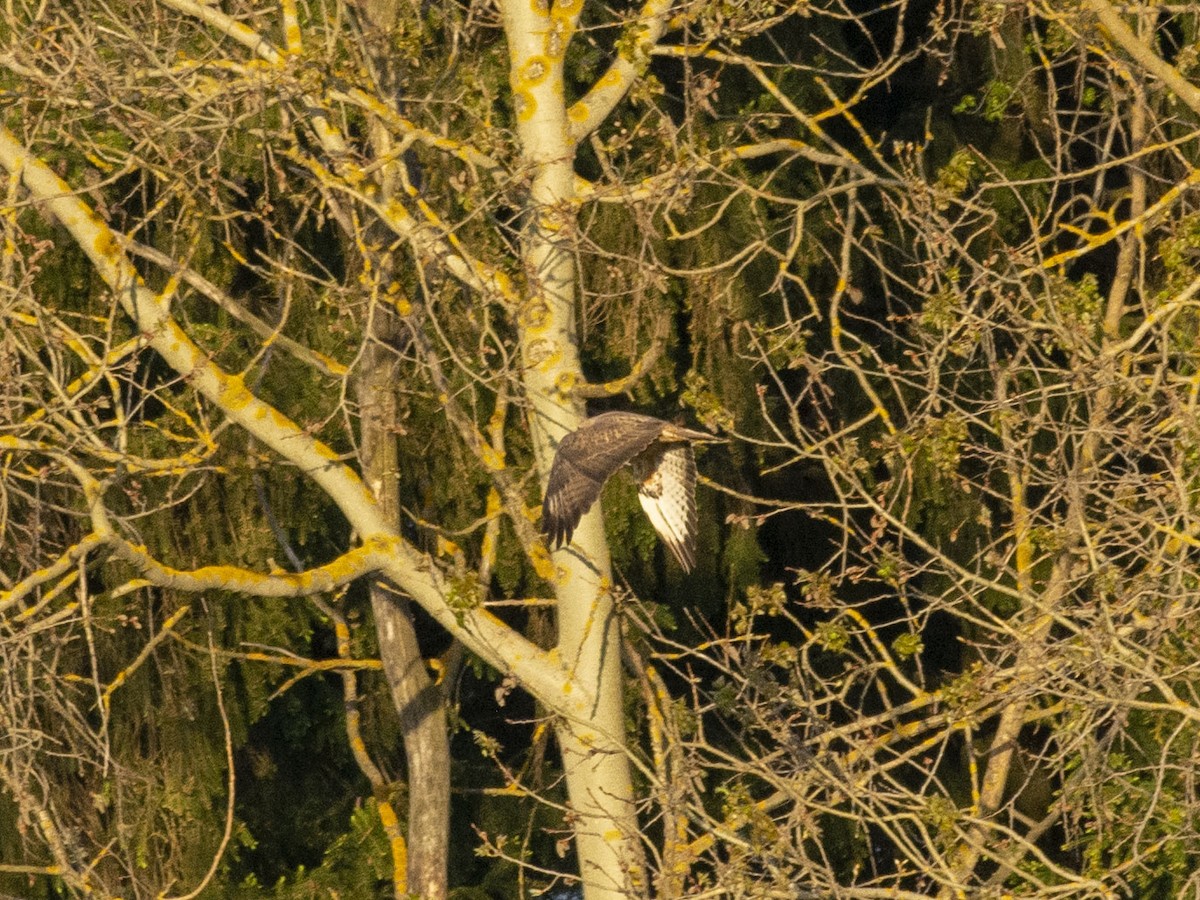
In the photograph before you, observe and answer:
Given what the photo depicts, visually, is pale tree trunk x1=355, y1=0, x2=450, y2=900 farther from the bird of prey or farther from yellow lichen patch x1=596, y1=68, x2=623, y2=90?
the bird of prey

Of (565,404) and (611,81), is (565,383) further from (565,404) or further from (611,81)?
(611,81)

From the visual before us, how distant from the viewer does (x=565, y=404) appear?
19.7 feet

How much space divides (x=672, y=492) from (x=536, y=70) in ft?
4.40

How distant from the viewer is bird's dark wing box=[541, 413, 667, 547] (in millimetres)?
5285

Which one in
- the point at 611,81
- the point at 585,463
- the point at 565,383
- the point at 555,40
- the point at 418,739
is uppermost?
the point at 555,40

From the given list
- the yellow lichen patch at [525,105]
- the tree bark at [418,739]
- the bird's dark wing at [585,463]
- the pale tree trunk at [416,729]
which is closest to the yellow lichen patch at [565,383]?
the bird's dark wing at [585,463]

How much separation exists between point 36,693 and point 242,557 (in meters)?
2.07

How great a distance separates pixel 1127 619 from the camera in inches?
256

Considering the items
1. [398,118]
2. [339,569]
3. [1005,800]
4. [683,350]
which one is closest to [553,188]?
[398,118]

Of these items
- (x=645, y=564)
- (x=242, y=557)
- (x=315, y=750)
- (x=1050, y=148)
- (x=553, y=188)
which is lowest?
(x=315, y=750)

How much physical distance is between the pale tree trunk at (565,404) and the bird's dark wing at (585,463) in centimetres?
47

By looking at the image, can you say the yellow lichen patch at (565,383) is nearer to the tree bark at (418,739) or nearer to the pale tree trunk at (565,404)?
the pale tree trunk at (565,404)

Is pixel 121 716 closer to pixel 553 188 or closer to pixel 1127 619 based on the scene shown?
pixel 553 188

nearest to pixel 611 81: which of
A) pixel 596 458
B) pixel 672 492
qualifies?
pixel 672 492
